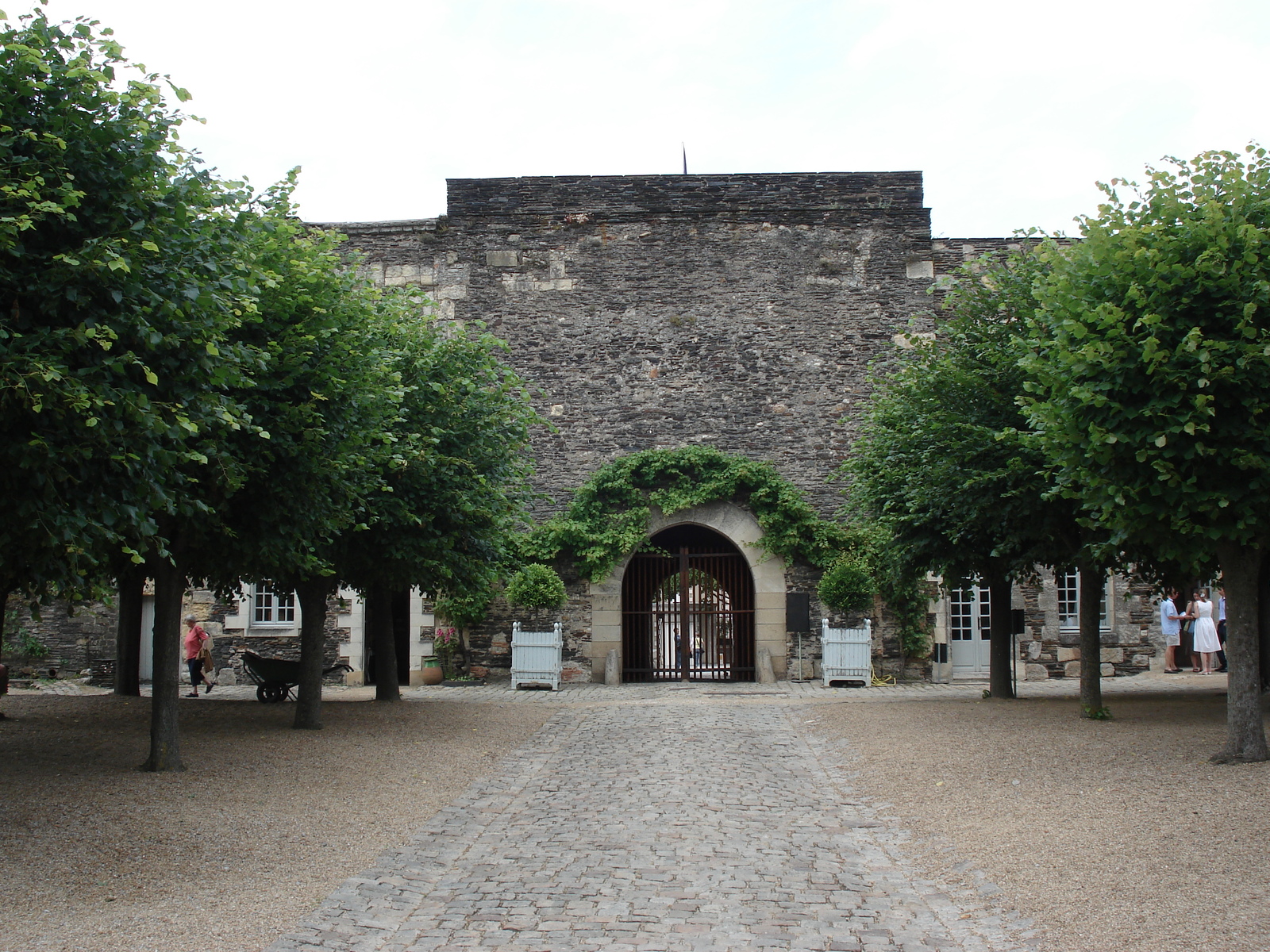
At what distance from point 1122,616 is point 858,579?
5.11m

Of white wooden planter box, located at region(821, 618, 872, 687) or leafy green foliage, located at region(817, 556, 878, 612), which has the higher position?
leafy green foliage, located at region(817, 556, 878, 612)

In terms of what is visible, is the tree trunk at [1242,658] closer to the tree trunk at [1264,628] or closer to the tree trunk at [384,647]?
the tree trunk at [1264,628]

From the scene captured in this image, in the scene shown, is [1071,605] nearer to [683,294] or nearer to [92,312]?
[683,294]

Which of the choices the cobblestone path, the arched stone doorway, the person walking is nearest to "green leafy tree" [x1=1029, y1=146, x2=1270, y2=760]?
the cobblestone path

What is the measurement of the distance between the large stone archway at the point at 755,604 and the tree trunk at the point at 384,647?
178 inches

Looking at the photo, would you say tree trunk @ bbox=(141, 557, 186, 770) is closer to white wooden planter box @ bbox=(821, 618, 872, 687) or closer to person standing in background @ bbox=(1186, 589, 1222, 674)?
white wooden planter box @ bbox=(821, 618, 872, 687)

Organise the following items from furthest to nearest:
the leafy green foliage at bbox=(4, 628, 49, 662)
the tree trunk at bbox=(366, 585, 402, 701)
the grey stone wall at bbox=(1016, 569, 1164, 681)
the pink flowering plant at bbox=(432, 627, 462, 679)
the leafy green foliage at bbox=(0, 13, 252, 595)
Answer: the leafy green foliage at bbox=(4, 628, 49, 662) → the grey stone wall at bbox=(1016, 569, 1164, 681) → the pink flowering plant at bbox=(432, 627, 462, 679) → the tree trunk at bbox=(366, 585, 402, 701) → the leafy green foliage at bbox=(0, 13, 252, 595)

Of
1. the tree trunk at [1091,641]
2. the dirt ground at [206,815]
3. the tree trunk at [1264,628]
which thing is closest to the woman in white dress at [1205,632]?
the tree trunk at [1264,628]

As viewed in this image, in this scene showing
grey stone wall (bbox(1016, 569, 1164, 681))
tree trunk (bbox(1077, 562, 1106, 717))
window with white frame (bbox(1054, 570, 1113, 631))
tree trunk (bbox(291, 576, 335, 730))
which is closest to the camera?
tree trunk (bbox(291, 576, 335, 730))

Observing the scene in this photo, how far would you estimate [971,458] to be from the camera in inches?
494

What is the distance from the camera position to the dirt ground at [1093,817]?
4871 mm

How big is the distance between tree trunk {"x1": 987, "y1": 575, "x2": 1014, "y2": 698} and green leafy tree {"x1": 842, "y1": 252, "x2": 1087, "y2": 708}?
221 millimetres

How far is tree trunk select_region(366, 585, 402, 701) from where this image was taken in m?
14.5

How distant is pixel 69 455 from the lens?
607 centimetres
